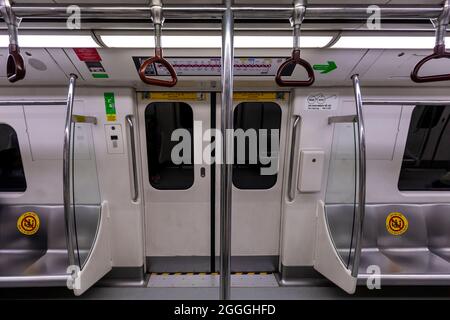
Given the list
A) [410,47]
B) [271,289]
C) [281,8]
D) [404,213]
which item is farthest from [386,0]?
[271,289]

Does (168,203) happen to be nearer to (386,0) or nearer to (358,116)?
(358,116)

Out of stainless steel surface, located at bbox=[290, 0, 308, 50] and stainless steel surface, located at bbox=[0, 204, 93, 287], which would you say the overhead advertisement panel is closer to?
stainless steel surface, located at bbox=[290, 0, 308, 50]

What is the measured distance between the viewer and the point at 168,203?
331 cm

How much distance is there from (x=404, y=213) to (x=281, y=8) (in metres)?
3.15

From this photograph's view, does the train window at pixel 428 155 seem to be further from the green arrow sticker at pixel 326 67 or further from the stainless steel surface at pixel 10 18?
the stainless steel surface at pixel 10 18

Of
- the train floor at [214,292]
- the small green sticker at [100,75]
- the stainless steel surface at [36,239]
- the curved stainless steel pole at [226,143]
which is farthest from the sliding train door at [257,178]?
the curved stainless steel pole at [226,143]

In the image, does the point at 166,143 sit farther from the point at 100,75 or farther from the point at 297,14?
the point at 297,14

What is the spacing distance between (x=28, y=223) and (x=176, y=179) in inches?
70.7

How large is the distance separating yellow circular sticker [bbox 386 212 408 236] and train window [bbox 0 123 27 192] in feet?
14.5

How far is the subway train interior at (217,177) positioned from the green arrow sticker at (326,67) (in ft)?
0.05

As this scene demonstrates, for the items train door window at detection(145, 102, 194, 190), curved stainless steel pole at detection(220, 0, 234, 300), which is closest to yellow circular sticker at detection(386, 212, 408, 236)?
train door window at detection(145, 102, 194, 190)

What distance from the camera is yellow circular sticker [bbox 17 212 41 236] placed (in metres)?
3.04

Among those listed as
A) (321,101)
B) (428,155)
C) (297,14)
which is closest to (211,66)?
(321,101)

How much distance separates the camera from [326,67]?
94.3 inches
